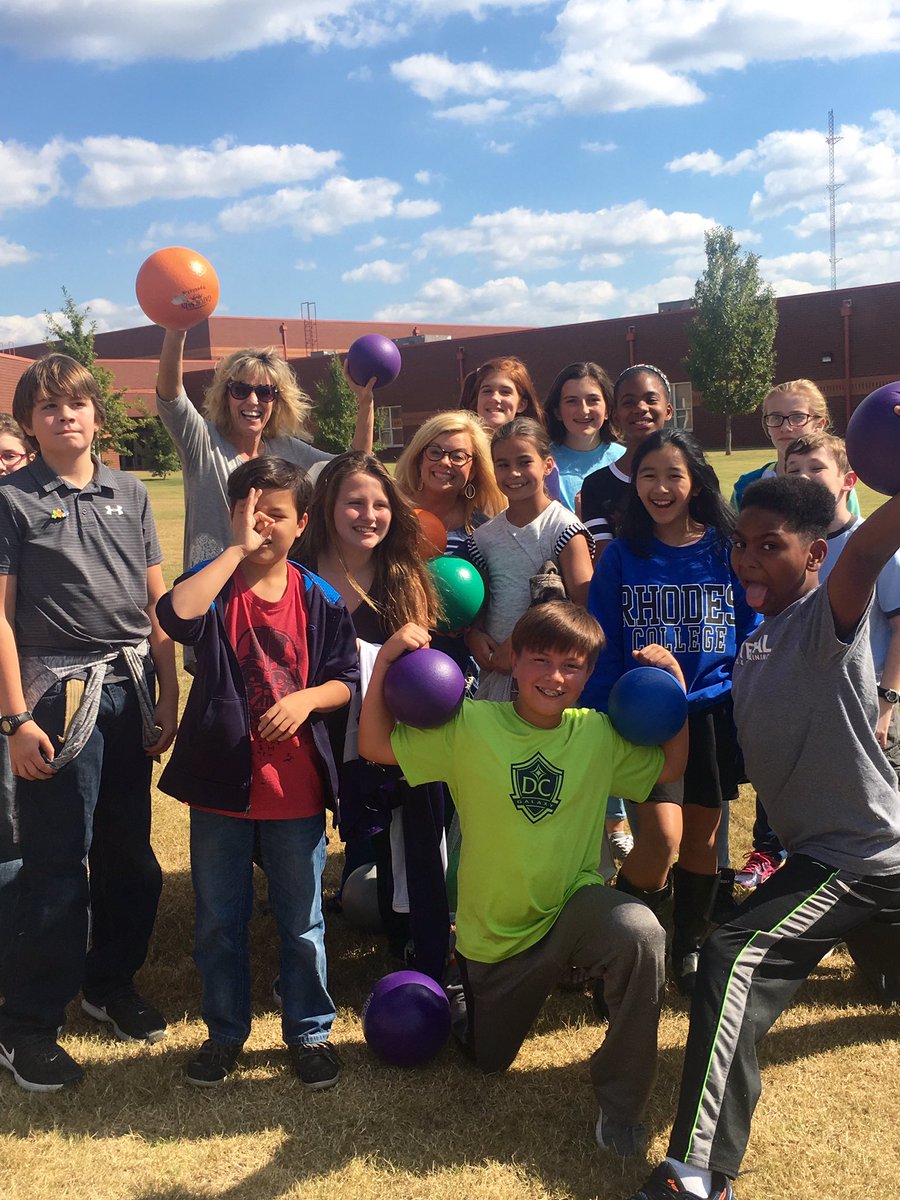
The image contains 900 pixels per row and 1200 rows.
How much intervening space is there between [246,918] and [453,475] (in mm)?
2077

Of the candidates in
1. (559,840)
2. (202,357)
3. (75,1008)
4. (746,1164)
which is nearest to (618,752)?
(559,840)

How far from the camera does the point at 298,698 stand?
11.6ft

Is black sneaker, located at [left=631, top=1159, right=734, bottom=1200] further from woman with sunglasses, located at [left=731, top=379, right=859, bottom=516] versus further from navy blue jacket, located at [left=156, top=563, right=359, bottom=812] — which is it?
woman with sunglasses, located at [left=731, top=379, right=859, bottom=516]

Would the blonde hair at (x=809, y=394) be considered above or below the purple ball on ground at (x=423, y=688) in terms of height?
above

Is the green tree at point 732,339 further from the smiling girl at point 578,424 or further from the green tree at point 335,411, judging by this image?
the smiling girl at point 578,424

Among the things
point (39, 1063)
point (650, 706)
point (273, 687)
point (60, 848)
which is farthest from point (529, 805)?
point (39, 1063)

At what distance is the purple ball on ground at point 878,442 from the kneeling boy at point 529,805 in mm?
1006

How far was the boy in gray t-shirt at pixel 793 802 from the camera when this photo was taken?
282cm

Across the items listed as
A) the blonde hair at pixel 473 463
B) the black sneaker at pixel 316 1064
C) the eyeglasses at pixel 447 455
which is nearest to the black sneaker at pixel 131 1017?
the black sneaker at pixel 316 1064

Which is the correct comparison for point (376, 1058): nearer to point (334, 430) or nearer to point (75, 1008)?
point (75, 1008)

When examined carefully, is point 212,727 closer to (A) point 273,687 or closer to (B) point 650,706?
(A) point 273,687

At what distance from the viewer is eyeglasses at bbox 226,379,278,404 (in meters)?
4.86

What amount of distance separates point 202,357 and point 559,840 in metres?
61.4

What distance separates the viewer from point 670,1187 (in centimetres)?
274
